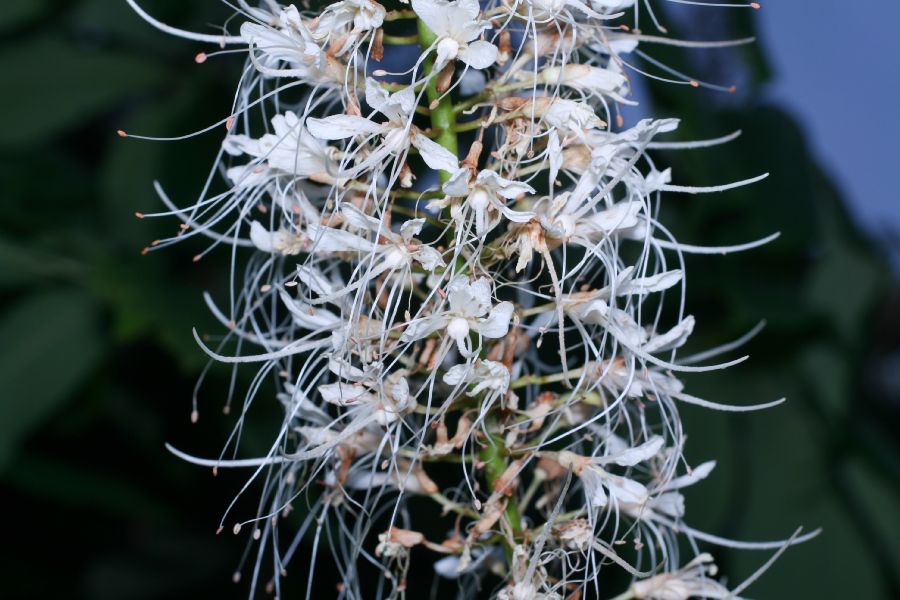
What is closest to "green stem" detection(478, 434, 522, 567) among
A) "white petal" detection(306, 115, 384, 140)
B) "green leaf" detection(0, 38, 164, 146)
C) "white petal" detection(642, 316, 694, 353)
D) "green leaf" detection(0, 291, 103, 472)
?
"white petal" detection(642, 316, 694, 353)

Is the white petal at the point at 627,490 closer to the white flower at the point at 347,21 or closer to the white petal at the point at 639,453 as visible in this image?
the white petal at the point at 639,453

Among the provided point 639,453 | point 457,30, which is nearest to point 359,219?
point 457,30

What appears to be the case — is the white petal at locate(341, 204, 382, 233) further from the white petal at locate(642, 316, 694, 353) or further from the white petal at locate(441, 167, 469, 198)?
the white petal at locate(642, 316, 694, 353)

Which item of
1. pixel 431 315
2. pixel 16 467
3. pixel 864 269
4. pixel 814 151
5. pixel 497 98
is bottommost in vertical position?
pixel 16 467

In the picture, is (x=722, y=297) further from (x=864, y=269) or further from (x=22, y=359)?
(x=22, y=359)

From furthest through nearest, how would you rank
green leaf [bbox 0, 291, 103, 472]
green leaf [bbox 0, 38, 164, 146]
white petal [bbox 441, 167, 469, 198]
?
1. green leaf [bbox 0, 38, 164, 146]
2. green leaf [bbox 0, 291, 103, 472]
3. white petal [bbox 441, 167, 469, 198]

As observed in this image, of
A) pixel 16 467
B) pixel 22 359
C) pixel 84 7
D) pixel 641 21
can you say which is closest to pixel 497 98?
pixel 641 21

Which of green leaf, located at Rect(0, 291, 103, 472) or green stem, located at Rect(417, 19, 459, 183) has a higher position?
green stem, located at Rect(417, 19, 459, 183)
